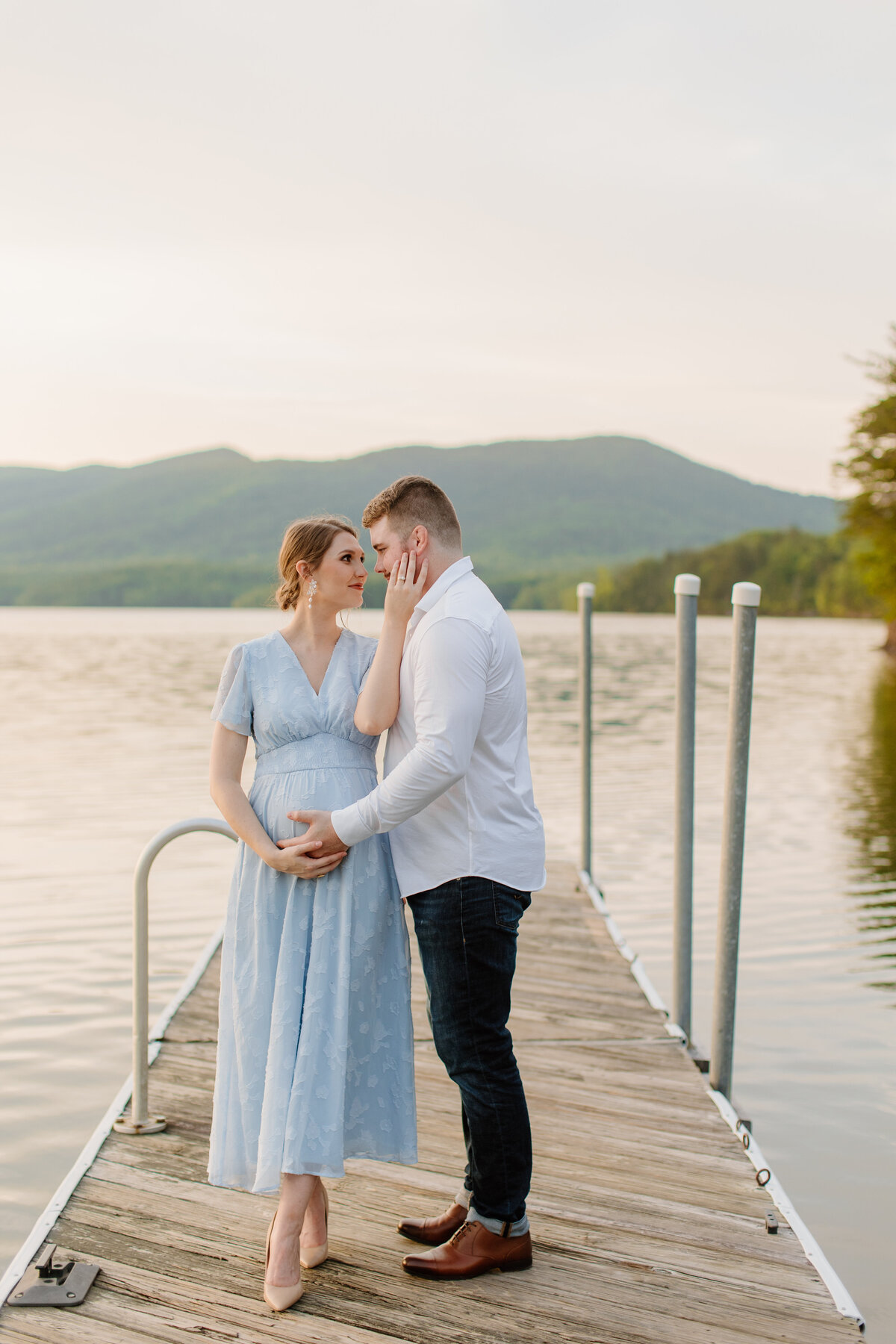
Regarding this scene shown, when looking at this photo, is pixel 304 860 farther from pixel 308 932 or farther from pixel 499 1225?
pixel 499 1225

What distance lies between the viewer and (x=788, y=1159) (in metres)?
4.42

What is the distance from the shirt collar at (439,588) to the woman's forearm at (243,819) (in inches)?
23.1

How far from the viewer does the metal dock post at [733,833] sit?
3492 millimetres

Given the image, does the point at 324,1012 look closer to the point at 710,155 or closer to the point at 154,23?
the point at 154,23

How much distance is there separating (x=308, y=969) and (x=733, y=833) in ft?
5.57

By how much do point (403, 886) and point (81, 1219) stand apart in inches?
50.7

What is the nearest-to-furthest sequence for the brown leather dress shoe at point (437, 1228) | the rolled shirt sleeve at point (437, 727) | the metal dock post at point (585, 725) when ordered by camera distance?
the rolled shirt sleeve at point (437, 727) → the brown leather dress shoe at point (437, 1228) → the metal dock post at point (585, 725)

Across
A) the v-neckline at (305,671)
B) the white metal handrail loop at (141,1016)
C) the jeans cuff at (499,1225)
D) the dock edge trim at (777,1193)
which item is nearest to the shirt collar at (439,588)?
the v-neckline at (305,671)

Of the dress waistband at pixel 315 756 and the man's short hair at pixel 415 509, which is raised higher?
the man's short hair at pixel 415 509

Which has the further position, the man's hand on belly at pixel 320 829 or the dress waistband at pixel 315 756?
the dress waistband at pixel 315 756

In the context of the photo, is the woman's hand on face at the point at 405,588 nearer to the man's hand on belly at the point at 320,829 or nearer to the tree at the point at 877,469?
the man's hand on belly at the point at 320,829

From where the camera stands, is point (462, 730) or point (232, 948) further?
point (232, 948)

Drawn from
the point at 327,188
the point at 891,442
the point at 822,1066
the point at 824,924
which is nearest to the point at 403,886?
the point at 822,1066

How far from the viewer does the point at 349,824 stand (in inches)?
94.5
